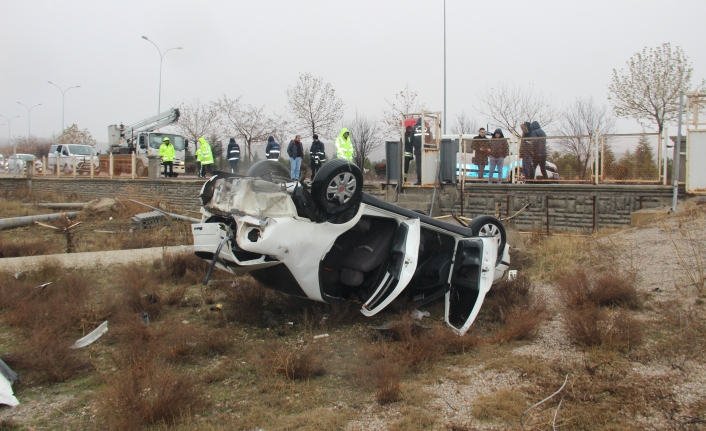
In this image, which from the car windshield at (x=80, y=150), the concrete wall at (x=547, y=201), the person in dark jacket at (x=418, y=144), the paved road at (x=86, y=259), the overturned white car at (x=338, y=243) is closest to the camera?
the overturned white car at (x=338, y=243)

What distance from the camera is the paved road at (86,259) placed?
27.9ft

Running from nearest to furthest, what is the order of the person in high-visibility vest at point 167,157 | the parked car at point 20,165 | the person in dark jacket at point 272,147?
the person in dark jacket at point 272,147, the person in high-visibility vest at point 167,157, the parked car at point 20,165

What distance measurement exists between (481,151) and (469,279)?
9.13 metres

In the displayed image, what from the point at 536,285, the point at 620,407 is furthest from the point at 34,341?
the point at 536,285

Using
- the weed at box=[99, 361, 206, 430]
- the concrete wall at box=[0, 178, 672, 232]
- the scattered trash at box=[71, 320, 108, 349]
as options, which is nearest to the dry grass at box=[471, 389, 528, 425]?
the weed at box=[99, 361, 206, 430]

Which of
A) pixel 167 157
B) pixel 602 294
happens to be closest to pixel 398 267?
pixel 602 294

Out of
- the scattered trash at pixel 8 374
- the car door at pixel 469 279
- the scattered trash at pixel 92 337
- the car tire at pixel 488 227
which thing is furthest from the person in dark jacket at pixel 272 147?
the scattered trash at pixel 8 374

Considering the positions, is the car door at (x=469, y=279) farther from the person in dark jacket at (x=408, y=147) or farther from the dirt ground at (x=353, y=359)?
the person in dark jacket at (x=408, y=147)

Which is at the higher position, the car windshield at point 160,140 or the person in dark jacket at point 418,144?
the car windshield at point 160,140

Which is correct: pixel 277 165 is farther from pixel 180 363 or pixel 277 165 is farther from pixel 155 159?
pixel 155 159

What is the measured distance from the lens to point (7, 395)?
4.09 meters

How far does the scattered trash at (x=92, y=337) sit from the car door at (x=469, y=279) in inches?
134

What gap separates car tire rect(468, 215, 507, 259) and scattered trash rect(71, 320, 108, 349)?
3.90 m

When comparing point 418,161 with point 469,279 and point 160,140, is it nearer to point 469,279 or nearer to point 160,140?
point 469,279
